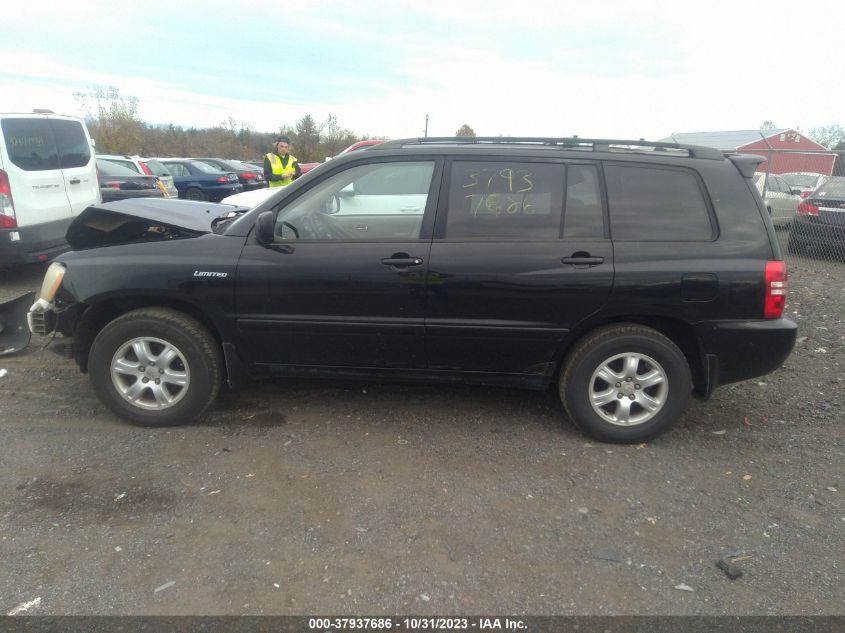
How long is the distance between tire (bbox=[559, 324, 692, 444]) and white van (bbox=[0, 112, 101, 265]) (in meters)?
6.40

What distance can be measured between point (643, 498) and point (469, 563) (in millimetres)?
1081

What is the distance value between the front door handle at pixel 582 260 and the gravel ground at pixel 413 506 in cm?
110

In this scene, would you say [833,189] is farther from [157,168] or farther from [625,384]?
[157,168]

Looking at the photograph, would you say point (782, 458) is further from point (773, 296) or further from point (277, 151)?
point (277, 151)

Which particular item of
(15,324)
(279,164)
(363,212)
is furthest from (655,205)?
(279,164)

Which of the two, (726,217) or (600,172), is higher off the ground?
(600,172)

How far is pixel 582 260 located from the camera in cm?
343

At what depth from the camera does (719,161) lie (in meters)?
3.58

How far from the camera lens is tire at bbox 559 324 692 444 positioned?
11.5 ft

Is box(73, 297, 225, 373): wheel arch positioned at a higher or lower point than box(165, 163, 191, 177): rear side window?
lower

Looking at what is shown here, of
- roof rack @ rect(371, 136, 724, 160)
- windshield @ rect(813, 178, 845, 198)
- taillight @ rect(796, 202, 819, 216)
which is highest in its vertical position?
roof rack @ rect(371, 136, 724, 160)

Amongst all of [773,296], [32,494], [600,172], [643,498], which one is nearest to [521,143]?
[600,172]

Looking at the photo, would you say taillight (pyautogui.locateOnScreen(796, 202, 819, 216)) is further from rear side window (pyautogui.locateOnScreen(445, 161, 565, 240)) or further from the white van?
the white van

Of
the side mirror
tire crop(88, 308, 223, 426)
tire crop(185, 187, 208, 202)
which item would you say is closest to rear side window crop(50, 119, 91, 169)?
tire crop(88, 308, 223, 426)
